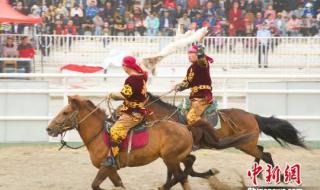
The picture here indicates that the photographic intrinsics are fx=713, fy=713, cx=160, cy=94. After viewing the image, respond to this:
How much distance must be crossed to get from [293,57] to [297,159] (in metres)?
7.63

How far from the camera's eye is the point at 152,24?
21.9m

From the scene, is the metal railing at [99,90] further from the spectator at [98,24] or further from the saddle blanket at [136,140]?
the spectator at [98,24]

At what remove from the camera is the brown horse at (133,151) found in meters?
8.69

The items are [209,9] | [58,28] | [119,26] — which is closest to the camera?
[58,28]

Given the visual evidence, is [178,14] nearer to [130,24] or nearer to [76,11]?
[130,24]

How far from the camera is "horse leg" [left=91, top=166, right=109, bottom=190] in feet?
27.6

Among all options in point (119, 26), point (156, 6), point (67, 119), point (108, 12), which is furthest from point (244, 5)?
point (67, 119)

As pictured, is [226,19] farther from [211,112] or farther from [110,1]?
[211,112]

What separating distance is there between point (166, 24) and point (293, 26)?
154 inches

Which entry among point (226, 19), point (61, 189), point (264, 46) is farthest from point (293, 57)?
point (61, 189)

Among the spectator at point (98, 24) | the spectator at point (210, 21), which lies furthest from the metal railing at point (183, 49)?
the spectator at point (210, 21)

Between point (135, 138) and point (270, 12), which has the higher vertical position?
point (270, 12)

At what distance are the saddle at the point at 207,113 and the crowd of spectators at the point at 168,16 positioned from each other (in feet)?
34.7

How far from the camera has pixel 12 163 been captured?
11203 millimetres
